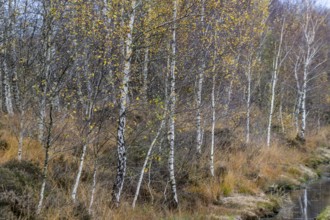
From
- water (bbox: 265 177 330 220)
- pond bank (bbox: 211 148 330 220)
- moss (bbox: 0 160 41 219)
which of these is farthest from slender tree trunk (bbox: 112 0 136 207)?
water (bbox: 265 177 330 220)

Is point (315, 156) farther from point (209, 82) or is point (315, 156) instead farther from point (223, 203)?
point (223, 203)

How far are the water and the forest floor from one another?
13.7 inches

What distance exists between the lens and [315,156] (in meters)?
21.8

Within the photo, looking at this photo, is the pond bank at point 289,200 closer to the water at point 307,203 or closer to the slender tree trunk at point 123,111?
the water at point 307,203

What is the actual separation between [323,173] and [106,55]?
552 inches

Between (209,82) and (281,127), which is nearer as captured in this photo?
(209,82)

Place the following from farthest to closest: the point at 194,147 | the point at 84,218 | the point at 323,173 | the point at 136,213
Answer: the point at 323,173 → the point at 194,147 → the point at 136,213 → the point at 84,218

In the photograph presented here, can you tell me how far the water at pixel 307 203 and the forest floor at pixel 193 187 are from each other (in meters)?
0.35

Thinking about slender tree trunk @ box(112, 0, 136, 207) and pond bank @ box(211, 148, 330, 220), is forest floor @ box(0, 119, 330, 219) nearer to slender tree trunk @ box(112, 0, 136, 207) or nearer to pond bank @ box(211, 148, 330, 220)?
pond bank @ box(211, 148, 330, 220)

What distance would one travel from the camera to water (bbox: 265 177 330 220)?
38.2 ft

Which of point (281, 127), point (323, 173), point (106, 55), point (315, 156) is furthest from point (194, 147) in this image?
point (281, 127)

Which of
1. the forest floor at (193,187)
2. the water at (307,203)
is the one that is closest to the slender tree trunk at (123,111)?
the forest floor at (193,187)

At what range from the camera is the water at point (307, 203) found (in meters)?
11.6

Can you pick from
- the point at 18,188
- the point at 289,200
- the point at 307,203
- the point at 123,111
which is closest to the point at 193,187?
the point at 289,200
